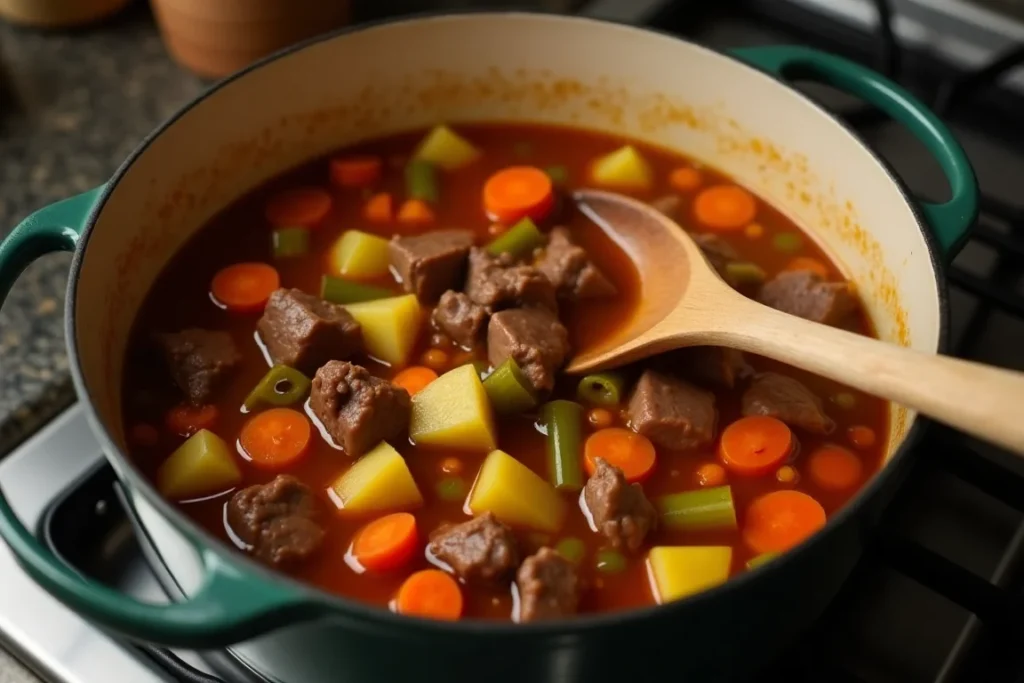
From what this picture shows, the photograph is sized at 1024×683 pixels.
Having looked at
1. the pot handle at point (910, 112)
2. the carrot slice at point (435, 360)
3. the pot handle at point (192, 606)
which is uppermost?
the pot handle at point (910, 112)

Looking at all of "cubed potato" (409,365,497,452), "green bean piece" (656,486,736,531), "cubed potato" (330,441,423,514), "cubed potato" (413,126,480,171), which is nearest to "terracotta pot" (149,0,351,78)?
"cubed potato" (413,126,480,171)

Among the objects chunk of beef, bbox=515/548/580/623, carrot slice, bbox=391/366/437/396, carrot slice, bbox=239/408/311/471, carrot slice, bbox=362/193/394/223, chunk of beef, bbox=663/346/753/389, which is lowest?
carrot slice, bbox=239/408/311/471

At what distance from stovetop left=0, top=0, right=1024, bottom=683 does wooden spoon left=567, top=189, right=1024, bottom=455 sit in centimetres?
28

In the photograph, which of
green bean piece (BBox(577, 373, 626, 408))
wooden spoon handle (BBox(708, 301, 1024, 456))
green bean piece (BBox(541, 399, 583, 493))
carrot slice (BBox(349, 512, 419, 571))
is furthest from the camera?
green bean piece (BBox(577, 373, 626, 408))

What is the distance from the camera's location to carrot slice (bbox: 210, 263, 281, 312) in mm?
1731

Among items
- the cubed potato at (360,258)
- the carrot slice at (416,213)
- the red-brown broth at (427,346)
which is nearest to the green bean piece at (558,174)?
the red-brown broth at (427,346)

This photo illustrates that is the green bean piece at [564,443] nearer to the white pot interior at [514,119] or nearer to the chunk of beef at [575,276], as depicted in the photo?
the chunk of beef at [575,276]

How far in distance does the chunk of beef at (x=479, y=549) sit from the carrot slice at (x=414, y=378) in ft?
0.94

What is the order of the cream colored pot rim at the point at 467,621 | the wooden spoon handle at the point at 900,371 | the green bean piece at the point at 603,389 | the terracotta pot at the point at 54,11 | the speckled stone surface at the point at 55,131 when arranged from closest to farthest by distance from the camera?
1. the cream colored pot rim at the point at 467,621
2. the wooden spoon handle at the point at 900,371
3. the green bean piece at the point at 603,389
4. the speckled stone surface at the point at 55,131
5. the terracotta pot at the point at 54,11

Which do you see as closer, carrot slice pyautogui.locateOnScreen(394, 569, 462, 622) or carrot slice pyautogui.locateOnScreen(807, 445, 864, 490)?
carrot slice pyautogui.locateOnScreen(394, 569, 462, 622)

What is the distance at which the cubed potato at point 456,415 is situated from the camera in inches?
58.8

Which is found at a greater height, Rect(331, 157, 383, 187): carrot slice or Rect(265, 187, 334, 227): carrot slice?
Rect(331, 157, 383, 187): carrot slice

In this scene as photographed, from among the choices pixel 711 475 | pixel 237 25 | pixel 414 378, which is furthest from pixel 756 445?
pixel 237 25

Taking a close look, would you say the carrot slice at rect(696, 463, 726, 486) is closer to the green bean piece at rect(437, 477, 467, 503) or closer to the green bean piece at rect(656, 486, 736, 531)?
the green bean piece at rect(656, 486, 736, 531)
